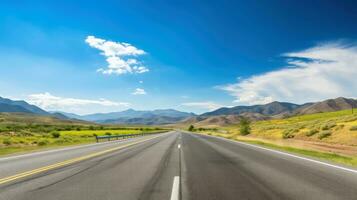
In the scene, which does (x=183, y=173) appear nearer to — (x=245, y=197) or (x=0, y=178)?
(x=245, y=197)

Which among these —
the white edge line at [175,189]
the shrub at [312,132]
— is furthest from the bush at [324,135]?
the white edge line at [175,189]

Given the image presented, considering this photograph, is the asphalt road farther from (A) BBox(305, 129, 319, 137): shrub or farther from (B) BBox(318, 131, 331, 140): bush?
(A) BBox(305, 129, 319, 137): shrub

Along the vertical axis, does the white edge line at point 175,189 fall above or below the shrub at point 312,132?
below

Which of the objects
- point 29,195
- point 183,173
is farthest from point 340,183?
point 29,195

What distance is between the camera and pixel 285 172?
33.6 feet

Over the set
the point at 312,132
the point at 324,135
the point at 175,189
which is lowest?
the point at 175,189

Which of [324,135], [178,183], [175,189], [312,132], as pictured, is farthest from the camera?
[312,132]

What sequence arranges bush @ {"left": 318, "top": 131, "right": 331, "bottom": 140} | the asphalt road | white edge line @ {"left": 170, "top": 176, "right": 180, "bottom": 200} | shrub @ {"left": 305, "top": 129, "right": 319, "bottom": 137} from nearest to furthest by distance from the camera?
white edge line @ {"left": 170, "top": 176, "right": 180, "bottom": 200}, the asphalt road, bush @ {"left": 318, "top": 131, "right": 331, "bottom": 140}, shrub @ {"left": 305, "top": 129, "right": 319, "bottom": 137}

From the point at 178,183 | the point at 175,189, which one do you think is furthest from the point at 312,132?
the point at 175,189

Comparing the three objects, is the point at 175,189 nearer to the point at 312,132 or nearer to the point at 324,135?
the point at 324,135

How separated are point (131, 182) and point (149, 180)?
58 centimetres

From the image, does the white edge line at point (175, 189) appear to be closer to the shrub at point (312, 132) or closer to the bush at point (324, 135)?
the bush at point (324, 135)

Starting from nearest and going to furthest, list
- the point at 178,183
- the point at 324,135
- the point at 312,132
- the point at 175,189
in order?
the point at 175,189 < the point at 178,183 < the point at 324,135 < the point at 312,132

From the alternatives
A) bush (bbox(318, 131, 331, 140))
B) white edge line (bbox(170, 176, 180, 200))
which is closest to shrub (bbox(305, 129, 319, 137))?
bush (bbox(318, 131, 331, 140))
